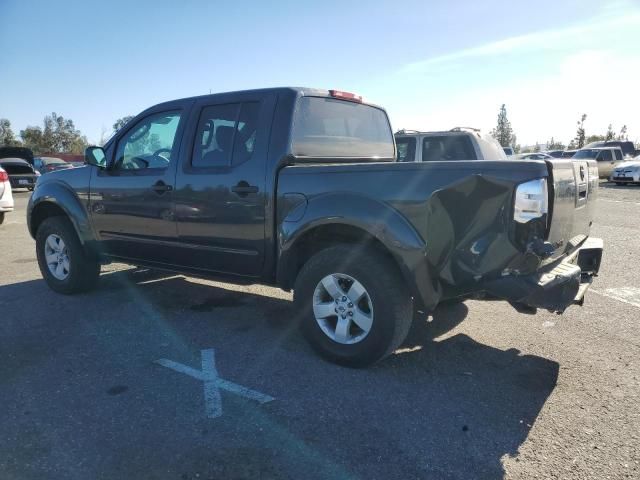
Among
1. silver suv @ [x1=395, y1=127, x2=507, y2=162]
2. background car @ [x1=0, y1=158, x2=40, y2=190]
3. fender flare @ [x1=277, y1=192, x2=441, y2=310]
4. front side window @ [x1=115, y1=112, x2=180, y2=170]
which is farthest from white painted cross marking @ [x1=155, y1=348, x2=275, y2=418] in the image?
background car @ [x1=0, y1=158, x2=40, y2=190]

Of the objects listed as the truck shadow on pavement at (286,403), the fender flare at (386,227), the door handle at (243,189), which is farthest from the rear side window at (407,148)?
the fender flare at (386,227)

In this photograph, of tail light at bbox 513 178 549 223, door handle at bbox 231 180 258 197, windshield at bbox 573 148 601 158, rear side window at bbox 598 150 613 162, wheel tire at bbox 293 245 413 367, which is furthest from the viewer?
rear side window at bbox 598 150 613 162

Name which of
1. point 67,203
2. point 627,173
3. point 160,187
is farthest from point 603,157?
point 67,203

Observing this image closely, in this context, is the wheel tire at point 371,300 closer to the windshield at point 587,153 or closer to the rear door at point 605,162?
the windshield at point 587,153

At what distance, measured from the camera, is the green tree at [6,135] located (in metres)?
73.2

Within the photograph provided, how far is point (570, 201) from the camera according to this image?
3203 millimetres

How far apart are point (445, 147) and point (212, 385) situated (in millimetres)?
6583

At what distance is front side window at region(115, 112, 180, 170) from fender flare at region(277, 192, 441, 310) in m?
1.66

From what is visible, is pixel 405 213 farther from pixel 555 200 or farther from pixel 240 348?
pixel 240 348

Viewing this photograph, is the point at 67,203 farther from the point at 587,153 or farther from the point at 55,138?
the point at 55,138

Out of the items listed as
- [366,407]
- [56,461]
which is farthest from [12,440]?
[366,407]

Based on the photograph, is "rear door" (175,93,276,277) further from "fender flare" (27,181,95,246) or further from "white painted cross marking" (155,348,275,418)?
"fender flare" (27,181,95,246)

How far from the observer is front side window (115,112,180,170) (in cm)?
453

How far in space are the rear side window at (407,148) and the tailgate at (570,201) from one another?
16.6ft
